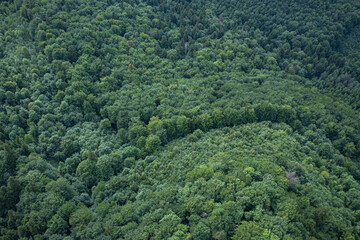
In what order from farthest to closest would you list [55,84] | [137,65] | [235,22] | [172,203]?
[235,22], [137,65], [55,84], [172,203]

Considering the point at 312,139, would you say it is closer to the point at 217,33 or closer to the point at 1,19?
the point at 217,33

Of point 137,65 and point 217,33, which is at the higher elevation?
point 217,33

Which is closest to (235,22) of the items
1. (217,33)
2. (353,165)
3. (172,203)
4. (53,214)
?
(217,33)

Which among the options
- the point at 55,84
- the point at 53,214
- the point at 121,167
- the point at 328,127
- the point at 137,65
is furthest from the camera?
the point at 137,65

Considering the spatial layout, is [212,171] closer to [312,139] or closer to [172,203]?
[172,203]

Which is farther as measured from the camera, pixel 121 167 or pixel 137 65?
pixel 137 65

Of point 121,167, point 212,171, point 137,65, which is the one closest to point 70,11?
point 137,65

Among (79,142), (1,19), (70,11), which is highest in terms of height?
(70,11)
